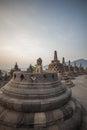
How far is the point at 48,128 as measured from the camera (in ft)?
13.1

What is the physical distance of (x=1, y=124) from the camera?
4172 millimetres

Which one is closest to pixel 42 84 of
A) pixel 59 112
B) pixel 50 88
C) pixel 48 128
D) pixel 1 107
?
pixel 50 88

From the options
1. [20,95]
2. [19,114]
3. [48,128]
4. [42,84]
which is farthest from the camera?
[42,84]

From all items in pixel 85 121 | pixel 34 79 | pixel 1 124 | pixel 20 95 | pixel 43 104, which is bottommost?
pixel 85 121

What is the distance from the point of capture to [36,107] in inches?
173

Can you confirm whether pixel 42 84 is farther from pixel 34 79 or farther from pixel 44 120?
pixel 44 120

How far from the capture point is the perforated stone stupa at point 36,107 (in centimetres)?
407

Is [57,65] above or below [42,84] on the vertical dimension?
above

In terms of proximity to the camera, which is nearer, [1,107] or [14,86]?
[1,107]

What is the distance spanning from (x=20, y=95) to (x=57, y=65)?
64.8 ft

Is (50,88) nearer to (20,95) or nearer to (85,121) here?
Answer: (20,95)

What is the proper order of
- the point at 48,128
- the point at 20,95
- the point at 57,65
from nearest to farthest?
1. the point at 48,128
2. the point at 20,95
3. the point at 57,65

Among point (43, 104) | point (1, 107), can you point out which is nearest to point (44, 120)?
point (43, 104)

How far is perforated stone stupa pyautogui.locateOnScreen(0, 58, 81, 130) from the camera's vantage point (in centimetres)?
407
